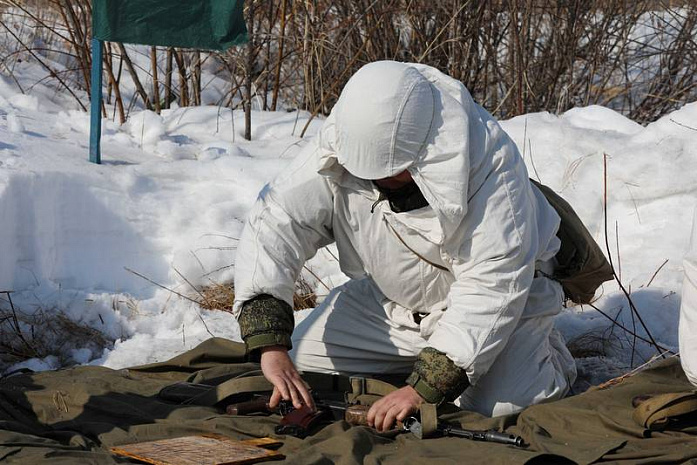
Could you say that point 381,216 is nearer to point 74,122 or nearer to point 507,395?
point 507,395

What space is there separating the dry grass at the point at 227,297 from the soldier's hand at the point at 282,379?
4.53 ft

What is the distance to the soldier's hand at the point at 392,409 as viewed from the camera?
9.62 ft

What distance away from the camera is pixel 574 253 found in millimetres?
3551

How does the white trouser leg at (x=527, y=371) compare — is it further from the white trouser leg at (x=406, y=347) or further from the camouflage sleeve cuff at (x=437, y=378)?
the camouflage sleeve cuff at (x=437, y=378)

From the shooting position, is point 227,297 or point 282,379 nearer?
point 282,379

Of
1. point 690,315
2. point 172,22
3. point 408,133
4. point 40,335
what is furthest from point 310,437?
point 172,22

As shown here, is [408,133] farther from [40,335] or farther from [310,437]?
[40,335]

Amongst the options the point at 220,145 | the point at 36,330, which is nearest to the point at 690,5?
the point at 220,145

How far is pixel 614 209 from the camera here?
16.5 feet

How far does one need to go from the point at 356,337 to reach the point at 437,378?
0.69 metres

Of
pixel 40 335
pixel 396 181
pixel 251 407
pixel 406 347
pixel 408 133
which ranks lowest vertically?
pixel 40 335

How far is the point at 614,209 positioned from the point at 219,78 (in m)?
4.20

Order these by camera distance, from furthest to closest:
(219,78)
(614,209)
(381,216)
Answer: (219,78), (614,209), (381,216)

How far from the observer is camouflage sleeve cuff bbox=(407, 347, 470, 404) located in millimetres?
2939
